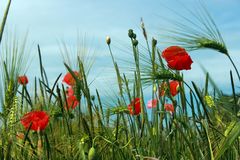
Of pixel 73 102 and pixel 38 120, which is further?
pixel 73 102

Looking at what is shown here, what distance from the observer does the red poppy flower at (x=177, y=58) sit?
2.11 meters

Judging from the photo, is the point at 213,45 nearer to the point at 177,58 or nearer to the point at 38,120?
the point at 177,58

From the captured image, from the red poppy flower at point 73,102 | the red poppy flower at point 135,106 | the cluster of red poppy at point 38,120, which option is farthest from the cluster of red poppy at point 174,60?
the cluster of red poppy at point 38,120

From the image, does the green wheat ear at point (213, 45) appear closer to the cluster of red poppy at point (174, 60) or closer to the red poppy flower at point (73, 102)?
the cluster of red poppy at point (174, 60)

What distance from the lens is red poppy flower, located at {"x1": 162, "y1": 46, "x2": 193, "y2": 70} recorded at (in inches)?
82.9

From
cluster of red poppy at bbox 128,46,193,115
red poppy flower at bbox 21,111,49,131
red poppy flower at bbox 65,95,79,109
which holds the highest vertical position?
cluster of red poppy at bbox 128,46,193,115

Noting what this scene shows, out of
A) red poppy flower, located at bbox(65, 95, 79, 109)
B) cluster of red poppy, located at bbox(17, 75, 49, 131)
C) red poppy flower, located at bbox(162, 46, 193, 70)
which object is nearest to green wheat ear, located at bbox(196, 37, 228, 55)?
red poppy flower, located at bbox(162, 46, 193, 70)

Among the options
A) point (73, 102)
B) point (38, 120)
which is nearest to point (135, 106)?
point (73, 102)

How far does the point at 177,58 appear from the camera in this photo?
6.91ft

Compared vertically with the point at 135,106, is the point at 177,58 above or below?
above

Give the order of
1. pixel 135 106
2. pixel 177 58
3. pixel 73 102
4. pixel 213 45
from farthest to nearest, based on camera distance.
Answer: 1. pixel 73 102
2. pixel 135 106
3. pixel 177 58
4. pixel 213 45

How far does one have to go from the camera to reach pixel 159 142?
2176mm

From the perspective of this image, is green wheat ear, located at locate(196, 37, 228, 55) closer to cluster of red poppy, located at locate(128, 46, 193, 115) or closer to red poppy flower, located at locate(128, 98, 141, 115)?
cluster of red poppy, located at locate(128, 46, 193, 115)

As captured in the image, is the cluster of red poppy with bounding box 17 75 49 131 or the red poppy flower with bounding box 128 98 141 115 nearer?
the cluster of red poppy with bounding box 17 75 49 131
